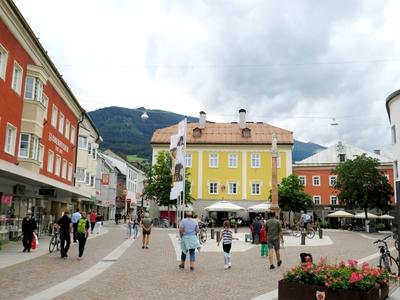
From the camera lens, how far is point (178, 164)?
26.8 meters

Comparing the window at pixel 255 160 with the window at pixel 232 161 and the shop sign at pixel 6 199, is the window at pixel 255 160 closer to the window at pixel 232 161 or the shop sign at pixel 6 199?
the window at pixel 232 161

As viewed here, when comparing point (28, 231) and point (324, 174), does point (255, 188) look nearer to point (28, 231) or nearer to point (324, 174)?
point (324, 174)

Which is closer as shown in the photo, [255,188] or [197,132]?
[255,188]

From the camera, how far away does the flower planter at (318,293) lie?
25.7 feet

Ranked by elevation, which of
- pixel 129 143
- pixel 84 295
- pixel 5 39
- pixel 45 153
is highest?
pixel 129 143

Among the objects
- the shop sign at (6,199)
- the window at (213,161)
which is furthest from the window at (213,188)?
the shop sign at (6,199)

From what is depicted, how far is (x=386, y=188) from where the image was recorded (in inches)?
2085

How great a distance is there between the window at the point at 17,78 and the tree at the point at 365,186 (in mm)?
40733

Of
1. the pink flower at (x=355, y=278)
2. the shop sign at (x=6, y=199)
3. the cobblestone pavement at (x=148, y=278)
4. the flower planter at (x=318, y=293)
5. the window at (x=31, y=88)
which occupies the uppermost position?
the window at (x=31, y=88)

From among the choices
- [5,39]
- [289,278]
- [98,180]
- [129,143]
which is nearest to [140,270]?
[289,278]

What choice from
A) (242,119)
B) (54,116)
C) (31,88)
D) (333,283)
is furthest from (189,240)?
(242,119)

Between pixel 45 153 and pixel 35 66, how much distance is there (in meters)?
7.55

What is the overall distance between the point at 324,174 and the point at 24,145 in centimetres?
5565

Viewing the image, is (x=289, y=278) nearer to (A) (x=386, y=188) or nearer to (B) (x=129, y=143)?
(A) (x=386, y=188)
